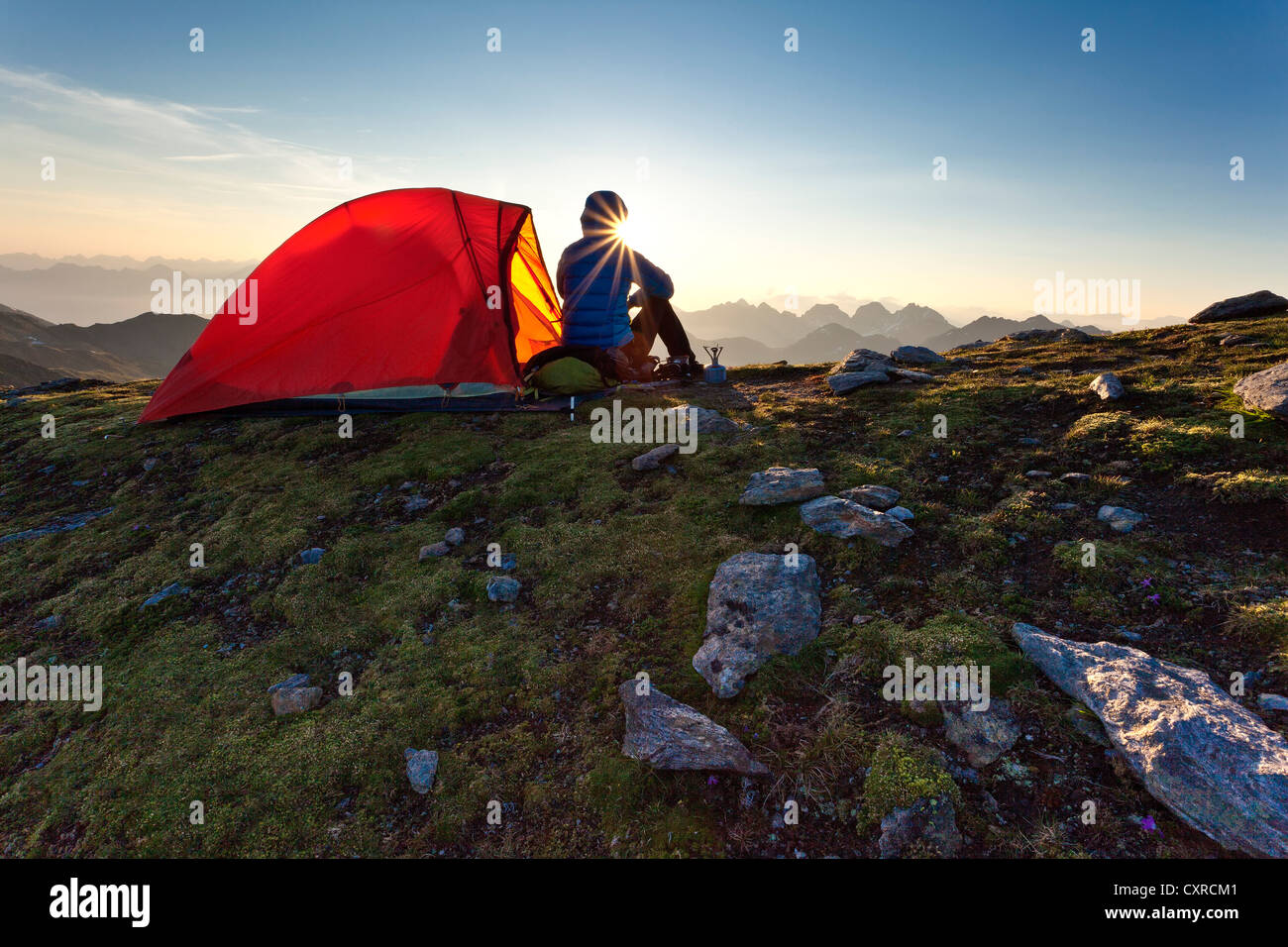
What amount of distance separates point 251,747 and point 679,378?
12296 millimetres

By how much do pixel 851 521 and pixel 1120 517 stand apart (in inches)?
114

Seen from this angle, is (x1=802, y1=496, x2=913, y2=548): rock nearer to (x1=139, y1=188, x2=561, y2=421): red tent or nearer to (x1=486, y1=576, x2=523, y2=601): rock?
(x1=486, y1=576, x2=523, y2=601): rock

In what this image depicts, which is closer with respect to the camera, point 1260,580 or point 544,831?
point 544,831

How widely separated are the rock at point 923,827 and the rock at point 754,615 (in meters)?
1.51

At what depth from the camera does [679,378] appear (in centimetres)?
1518

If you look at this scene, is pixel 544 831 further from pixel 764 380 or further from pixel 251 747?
pixel 764 380

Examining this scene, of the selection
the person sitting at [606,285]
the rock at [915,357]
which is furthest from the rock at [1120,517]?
the rock at [915,357]

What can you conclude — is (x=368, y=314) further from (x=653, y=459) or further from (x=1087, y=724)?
(x=1087, y=724)

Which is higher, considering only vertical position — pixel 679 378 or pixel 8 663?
pixel 679 378

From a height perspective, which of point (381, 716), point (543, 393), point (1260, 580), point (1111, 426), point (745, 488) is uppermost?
point (543, 393)

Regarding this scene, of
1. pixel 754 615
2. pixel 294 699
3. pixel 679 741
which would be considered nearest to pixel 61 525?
pixel 294 699
